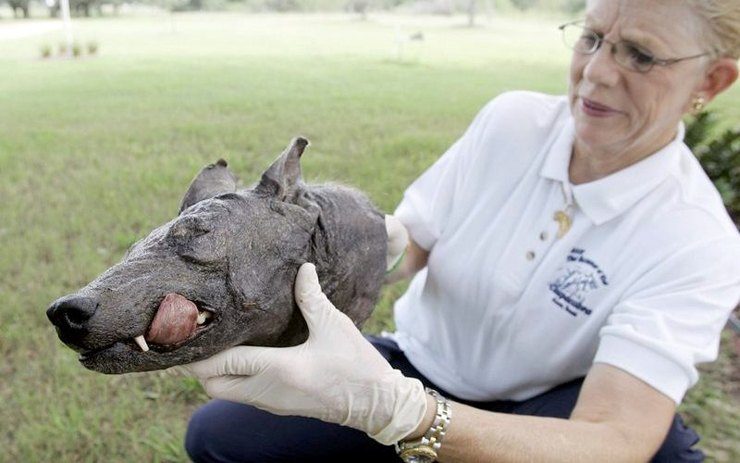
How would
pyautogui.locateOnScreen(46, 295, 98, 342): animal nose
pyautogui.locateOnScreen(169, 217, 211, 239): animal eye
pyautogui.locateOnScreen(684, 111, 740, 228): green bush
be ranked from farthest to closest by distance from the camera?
pyautogui.locateOnScreen(684, 111, 740, 228): green bush < pyautogui.locateOnScreen(169, 217, 211, 239): animal eye < pyautogui.locateOnScreen(46, 295, 98, 342): animal nose

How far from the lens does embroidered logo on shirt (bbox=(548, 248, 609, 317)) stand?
211 cm

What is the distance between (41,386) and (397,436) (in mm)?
2348

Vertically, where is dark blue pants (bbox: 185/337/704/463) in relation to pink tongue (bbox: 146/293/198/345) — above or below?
below

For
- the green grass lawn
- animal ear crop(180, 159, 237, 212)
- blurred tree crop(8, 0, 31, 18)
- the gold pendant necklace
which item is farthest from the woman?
blurred tree crop(8, 0, 31, 18)

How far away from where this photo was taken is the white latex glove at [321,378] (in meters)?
1.59

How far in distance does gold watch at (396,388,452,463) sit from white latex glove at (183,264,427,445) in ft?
0.15

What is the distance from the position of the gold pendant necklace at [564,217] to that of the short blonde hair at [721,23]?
60 cm

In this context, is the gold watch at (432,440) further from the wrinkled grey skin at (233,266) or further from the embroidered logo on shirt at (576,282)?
the embroidered logo on shirt at (576,282)

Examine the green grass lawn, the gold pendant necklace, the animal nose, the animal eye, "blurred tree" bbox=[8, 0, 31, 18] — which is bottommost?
the green grass lawn

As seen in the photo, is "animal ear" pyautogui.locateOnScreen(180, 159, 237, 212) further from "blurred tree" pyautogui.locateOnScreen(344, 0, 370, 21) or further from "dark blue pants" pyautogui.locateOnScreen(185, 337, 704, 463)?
"blurred tree" pyautogui.locateOnScreen(344, 0, 370, 21)

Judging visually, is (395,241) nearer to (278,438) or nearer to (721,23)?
(278,438)

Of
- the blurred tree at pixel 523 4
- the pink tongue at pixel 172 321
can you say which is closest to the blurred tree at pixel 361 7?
the blurred tree at pixel 523 4

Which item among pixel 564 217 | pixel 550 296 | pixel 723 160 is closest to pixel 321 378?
pixel 550 296

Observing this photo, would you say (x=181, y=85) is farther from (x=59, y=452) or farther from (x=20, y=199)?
(x=59, y=452)
